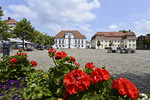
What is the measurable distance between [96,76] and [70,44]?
2306 inches

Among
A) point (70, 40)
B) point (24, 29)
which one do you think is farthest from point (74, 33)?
point (24, 29)

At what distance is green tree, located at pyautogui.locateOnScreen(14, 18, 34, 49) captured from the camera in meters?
22.8

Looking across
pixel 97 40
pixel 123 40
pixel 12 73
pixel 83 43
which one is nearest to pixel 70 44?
pixel 83 43

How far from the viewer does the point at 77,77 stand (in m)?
0.99

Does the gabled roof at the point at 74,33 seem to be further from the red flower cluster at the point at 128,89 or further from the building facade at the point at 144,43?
the red flower cluster at the point at 128,89

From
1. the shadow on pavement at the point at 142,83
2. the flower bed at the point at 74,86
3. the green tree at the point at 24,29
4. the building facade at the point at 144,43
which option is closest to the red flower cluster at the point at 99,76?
the flower bed at the point at 74,86

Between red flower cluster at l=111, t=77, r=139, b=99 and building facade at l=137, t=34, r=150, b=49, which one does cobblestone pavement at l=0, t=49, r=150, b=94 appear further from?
building facade at l=137, t=34, r=150, b=49

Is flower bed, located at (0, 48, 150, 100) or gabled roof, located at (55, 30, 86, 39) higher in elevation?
gabled roof, located at (55, 30, 86, 39)

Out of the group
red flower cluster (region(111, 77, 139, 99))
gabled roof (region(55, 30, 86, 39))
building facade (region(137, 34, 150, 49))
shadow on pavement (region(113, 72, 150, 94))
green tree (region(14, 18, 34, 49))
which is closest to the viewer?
red flower cluster (region(111, 77, 139, 99))

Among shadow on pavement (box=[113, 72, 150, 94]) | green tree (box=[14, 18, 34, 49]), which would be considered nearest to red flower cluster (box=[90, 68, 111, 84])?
shadow on pavement (box=[113, 72, 150, 94])

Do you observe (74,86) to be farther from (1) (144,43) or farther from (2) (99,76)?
(1) (144,43)

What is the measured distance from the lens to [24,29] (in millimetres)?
23250

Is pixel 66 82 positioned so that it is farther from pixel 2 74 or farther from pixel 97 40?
pixel 97 40

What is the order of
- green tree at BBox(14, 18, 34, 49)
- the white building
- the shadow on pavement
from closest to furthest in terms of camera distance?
the shadow on pavement, green tree at BBox(14, 18, 34, 49), the white building
